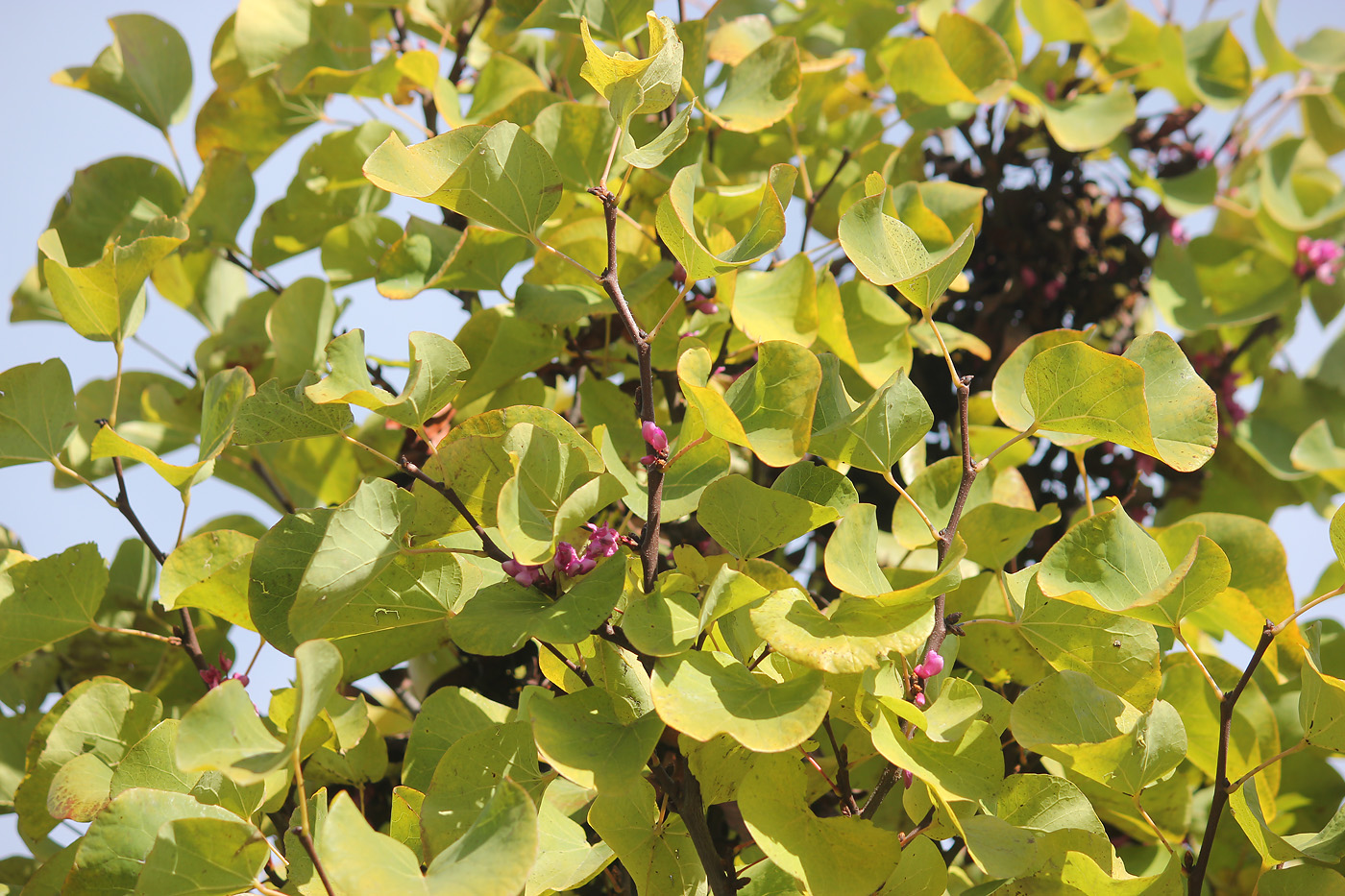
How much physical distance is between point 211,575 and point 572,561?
0.18 meters

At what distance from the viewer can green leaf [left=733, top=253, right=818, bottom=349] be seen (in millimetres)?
506

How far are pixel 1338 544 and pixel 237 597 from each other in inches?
19.2

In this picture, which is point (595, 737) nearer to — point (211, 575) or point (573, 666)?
point (573, 666)

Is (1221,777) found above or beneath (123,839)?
beneath

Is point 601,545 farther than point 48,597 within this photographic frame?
No

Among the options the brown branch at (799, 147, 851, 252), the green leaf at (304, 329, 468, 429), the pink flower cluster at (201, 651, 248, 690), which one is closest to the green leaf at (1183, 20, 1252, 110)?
the brown branch at (799, 147, 851, 252)

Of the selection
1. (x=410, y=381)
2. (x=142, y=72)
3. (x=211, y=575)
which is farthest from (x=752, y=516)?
(x=142, y=72)

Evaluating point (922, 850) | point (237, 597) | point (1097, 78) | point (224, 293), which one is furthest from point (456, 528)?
point (1097, 78)

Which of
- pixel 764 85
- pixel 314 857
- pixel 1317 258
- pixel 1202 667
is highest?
pixel 764 85

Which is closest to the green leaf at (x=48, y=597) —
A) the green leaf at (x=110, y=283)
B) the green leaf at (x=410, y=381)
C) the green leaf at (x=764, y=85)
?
the green leaf at (x=110, y=283)

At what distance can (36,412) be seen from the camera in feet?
1.64

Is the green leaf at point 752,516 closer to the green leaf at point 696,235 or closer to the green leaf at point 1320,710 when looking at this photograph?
the green leaf at point 696,235

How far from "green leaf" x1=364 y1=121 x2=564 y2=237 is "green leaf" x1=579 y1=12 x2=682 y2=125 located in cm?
4

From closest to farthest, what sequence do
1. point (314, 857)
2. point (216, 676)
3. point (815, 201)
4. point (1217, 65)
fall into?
point (314, 857)
point (216, 676)
point (815, 201)
point (1217, 65)
